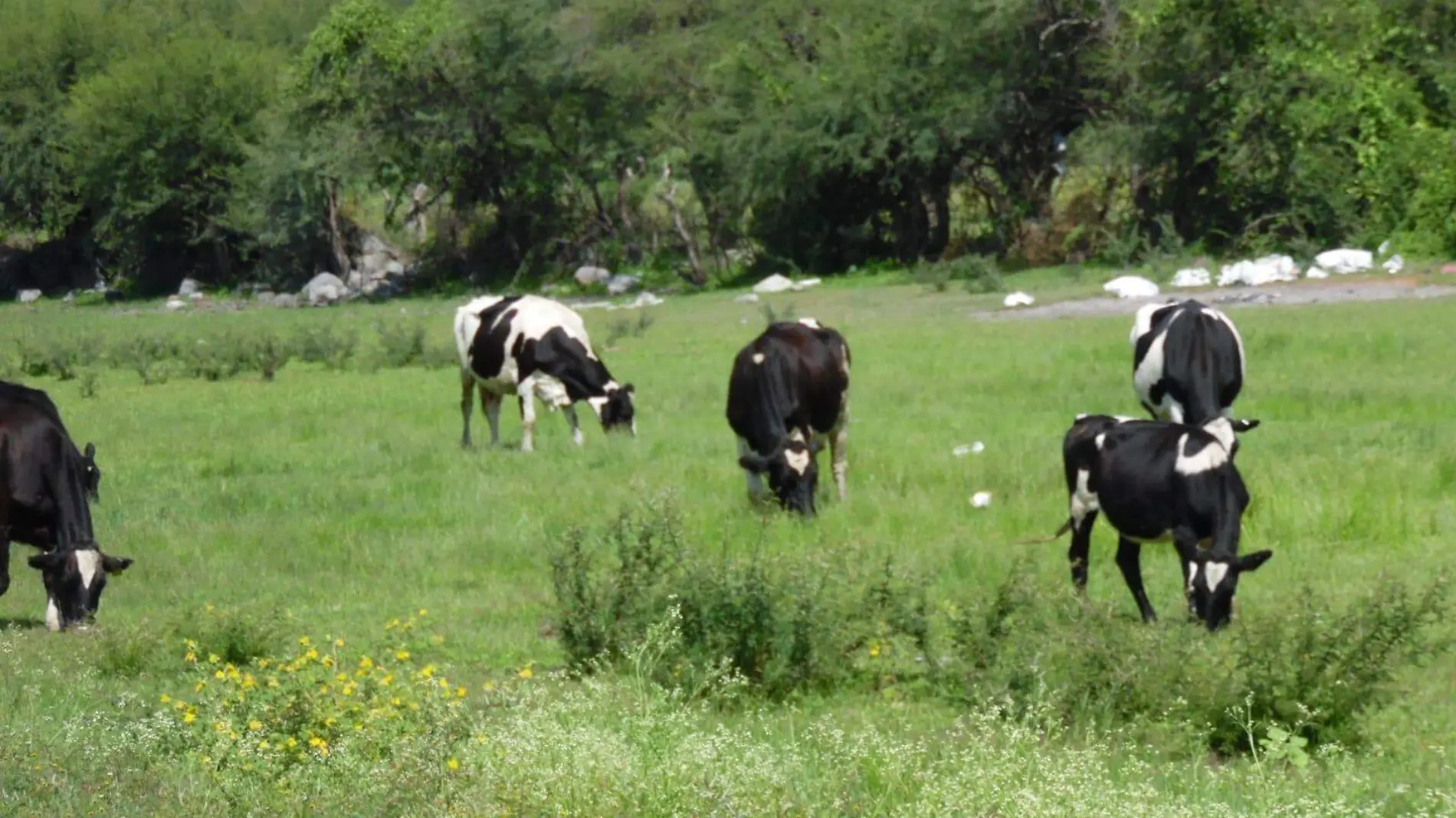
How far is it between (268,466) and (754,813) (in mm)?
12755

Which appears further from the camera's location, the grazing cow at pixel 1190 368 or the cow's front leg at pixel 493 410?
the cow's front leg at pixel 493 410

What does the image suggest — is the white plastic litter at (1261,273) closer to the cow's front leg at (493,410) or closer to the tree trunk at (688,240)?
the cow's front leg at (493,410)

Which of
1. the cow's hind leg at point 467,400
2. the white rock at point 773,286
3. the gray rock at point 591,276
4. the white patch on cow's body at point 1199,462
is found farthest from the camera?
the gray rock at point 591,276

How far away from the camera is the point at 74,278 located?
241ft

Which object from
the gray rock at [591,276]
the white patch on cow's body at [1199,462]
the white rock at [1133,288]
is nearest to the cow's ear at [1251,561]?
the white patch on cow's body at [1199,462]

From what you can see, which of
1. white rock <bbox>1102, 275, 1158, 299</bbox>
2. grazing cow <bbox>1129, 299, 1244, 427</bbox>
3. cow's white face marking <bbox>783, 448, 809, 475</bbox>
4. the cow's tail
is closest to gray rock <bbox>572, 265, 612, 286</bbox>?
white rock <bbox>1102, 275, 1158, 299</bbox>

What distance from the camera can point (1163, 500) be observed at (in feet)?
34.5

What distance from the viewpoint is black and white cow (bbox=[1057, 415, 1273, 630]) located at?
9.95m

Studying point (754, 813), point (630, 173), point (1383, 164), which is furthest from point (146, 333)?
point (754, 813)

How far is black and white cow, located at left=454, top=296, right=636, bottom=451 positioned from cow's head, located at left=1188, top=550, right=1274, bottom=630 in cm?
980

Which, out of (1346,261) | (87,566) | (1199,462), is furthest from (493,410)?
(1346,261)

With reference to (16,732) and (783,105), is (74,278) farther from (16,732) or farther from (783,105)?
(16,732)

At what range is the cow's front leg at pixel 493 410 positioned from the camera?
20188 mm

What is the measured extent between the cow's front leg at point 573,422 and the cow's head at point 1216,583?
9.82 meters
